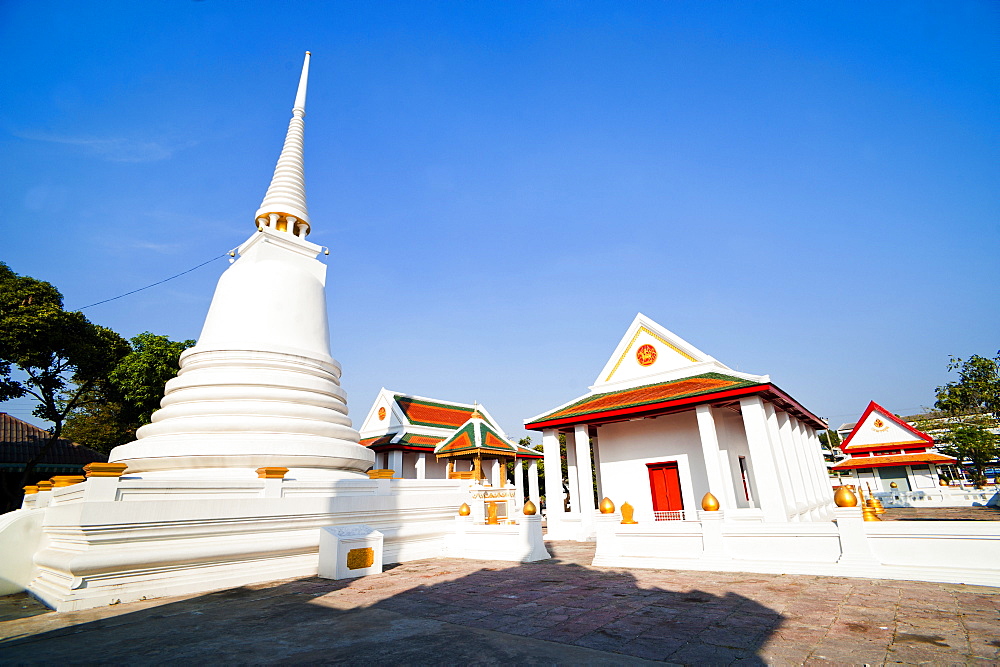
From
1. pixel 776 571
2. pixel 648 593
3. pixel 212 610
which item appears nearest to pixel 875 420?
pixel 776 571

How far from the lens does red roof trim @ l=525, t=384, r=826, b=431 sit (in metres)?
13.5

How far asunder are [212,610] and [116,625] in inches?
43.9

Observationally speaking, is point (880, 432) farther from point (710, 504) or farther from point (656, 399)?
point (710, 504)

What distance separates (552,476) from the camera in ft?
57.3

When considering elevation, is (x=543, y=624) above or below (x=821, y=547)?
below

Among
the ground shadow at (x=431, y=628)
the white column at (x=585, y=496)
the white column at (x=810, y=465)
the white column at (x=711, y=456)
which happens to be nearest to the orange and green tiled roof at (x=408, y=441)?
the white column at (x=585, y=496)

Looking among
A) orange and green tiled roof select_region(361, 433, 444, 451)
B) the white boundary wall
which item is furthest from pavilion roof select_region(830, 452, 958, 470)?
the white boundary wall

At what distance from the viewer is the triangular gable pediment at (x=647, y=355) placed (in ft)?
56.5

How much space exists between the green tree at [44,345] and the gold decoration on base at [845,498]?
2873cm

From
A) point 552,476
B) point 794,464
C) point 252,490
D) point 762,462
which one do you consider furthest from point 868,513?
point 252,490

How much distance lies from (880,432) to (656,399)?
25870mm

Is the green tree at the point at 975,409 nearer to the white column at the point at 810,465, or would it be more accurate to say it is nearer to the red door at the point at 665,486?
the white column at the point at 810,465

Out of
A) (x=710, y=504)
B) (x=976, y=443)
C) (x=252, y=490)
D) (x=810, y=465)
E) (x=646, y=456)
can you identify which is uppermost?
(x=976, y=443)

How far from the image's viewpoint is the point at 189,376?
12.7m
